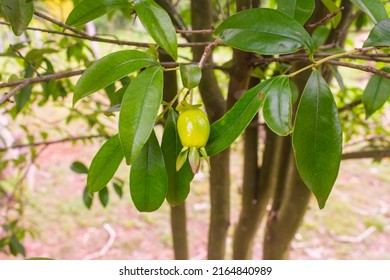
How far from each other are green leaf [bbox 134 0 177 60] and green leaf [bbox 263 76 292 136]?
94 mm

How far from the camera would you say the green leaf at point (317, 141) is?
0.38 m

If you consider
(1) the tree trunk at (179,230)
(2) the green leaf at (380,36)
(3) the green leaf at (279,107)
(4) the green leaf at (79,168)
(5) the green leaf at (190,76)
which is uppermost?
(2) the green leaf at (380,36)

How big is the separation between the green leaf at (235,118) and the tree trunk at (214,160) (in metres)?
0.33

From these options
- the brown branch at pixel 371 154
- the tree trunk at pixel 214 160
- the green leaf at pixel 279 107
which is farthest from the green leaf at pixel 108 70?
the brown branch at pixel 371 154

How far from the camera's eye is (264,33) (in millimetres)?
397

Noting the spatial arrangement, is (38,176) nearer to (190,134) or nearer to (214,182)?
(214,182)

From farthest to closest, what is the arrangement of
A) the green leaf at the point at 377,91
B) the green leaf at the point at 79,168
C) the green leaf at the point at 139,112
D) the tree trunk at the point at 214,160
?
1. the green leaf at the point at 79,168
2. the tree trunk at the point at 214,160
3. the green leaf at the point at 377,91
4. the green leaf at the point at 139,112

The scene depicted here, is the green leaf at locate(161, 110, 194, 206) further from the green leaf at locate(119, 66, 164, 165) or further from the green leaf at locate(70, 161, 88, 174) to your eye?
the green leaf at locate(70, 161, 88, 174)

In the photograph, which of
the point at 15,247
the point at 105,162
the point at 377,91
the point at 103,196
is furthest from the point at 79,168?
the point at 377,91

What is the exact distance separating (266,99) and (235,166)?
234cm

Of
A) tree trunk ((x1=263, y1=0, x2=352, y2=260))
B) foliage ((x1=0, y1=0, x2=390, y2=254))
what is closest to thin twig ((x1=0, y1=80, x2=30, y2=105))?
foliage ((x1=0, y1=0, x2=390, y2=254))

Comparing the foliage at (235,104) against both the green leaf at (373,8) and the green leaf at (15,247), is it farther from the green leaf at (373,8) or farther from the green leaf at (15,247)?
the green leaf at (15,247)

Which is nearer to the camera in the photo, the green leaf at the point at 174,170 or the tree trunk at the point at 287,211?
the green leaf at the point at 174,170

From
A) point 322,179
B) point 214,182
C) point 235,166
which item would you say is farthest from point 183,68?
point 235,166
